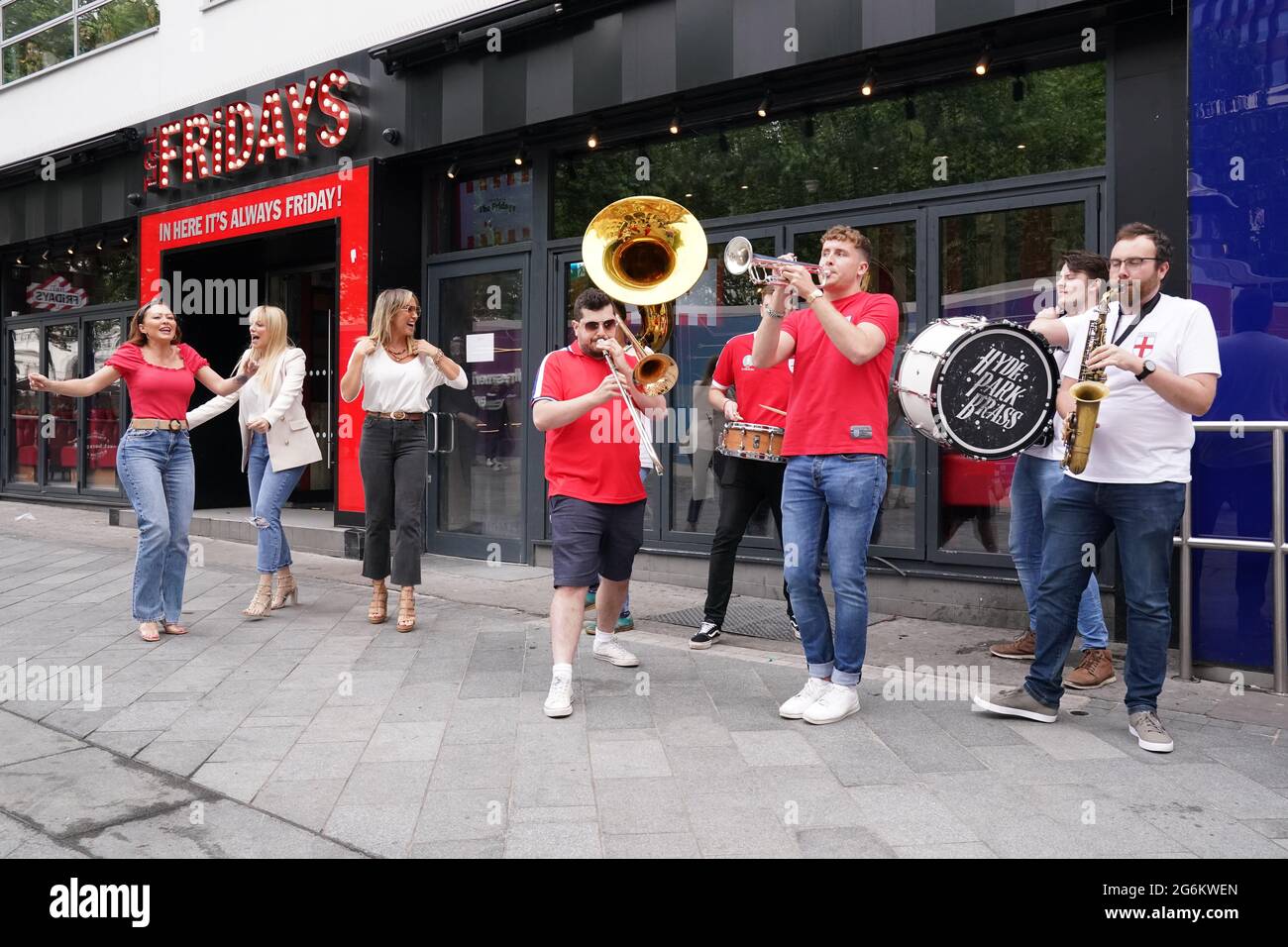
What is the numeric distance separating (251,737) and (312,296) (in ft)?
33.6

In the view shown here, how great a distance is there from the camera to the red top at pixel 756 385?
→ 20.7 ft

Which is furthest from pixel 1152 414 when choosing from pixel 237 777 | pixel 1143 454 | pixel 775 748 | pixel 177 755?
pixel 177 755

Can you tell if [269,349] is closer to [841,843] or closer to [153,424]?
[153,424]

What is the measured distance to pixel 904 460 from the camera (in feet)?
24.6

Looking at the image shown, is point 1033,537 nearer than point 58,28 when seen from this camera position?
Yes

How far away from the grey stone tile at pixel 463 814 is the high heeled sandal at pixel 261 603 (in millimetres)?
3634

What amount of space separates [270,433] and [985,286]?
476 centimetres

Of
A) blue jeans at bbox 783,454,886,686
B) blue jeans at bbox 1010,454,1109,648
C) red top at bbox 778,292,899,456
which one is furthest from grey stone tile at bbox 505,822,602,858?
blue jeans at bbox 1010,454,1109,648

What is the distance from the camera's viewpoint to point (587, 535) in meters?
4.95

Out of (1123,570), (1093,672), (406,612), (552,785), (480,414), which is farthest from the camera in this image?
(480,414)

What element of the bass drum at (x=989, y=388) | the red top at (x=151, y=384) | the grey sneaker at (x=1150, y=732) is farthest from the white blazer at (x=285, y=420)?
the grey sneaker at (x=1150, y=732)

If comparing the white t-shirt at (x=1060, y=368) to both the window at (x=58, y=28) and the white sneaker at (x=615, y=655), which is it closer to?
the white sneaker at (x=615, y=655)

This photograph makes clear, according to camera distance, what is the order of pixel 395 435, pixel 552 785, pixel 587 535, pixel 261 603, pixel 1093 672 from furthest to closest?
pixel 261 603
pixel 395 435
pixel 1093 672
pixel 587 535
pixel 552 785
